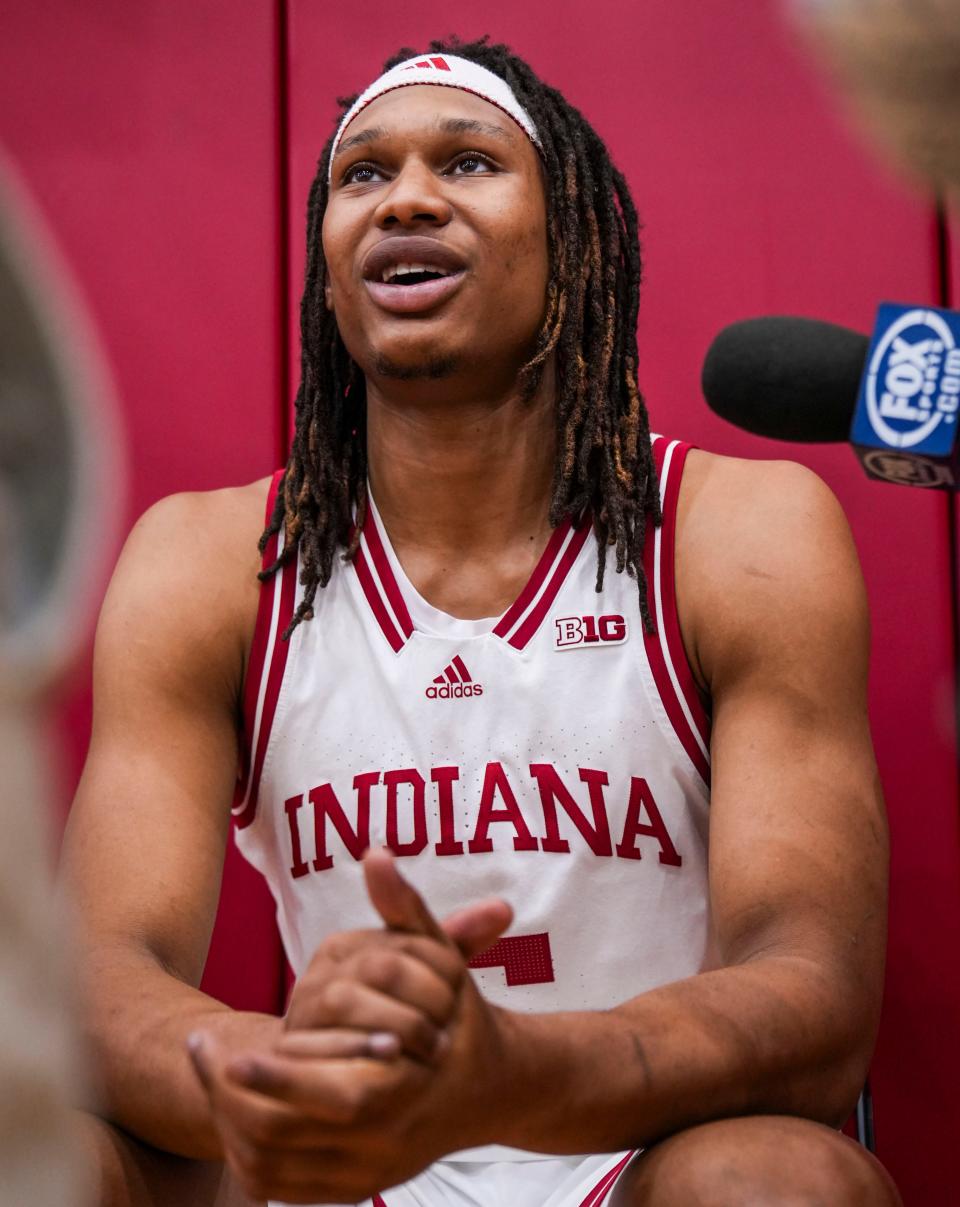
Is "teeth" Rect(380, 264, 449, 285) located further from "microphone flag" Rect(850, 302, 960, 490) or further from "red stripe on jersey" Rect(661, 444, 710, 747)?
"microphone flag" Rect(850, 302, 960, 490)

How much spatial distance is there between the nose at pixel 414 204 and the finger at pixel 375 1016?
809 mm

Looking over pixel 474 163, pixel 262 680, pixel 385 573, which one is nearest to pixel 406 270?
pixel 474 163

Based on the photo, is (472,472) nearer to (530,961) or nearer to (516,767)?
(516,767)

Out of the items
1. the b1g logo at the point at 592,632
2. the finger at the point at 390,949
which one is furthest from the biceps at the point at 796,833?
the finger at the point at 390,949

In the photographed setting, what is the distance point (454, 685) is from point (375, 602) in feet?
0.37

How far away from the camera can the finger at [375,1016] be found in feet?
2.92

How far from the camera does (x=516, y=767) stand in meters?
1.46

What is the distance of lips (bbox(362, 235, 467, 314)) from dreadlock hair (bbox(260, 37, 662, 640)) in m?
0.10

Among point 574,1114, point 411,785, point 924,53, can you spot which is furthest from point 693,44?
point 924,53

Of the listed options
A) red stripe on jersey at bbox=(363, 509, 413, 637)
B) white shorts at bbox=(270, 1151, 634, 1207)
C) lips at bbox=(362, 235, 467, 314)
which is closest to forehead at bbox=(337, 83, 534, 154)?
lips at bbox=(362, 235, 467, 314)

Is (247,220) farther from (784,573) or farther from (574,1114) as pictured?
(574,1114)

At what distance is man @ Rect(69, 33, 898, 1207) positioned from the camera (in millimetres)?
1196

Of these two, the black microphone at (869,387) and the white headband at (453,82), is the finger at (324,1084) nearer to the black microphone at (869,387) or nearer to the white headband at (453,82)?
the black microphone at (869,387)

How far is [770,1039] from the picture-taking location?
114 centimetres
